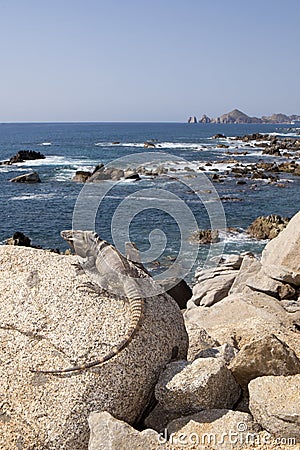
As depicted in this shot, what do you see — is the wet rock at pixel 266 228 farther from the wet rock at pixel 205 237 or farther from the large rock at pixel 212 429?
the large rock at pixel 212 429

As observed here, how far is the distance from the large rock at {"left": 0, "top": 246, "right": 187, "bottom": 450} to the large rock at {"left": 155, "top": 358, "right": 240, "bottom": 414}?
31 centimetres

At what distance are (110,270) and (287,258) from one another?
6.08 meters

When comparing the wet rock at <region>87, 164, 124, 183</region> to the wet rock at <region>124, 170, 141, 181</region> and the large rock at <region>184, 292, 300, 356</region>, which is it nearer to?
the wet rock at <region>124, 170, 141, 181</region>

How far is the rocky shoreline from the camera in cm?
544

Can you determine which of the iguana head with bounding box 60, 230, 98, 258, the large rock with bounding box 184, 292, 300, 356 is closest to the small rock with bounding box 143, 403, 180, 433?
the large rock with bounding box 184, 292, 300, 356

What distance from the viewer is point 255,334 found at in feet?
27.0

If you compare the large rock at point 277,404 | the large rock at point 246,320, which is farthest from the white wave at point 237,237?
the large rock at point 277,404

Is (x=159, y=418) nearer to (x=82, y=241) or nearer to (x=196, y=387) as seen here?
(x=196, y=387)

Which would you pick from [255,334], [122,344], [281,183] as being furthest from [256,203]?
[122,344]

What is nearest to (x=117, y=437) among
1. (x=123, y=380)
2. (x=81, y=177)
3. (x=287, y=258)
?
(x=123, y=380)

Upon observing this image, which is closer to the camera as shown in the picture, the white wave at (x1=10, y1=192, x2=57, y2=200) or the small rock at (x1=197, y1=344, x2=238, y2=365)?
the small rock at (x1=197, y1=344, x2=238, y2=365)

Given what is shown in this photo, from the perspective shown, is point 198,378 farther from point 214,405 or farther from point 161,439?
point 161,439

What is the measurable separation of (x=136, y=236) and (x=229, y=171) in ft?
90.7

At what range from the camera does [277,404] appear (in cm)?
545
